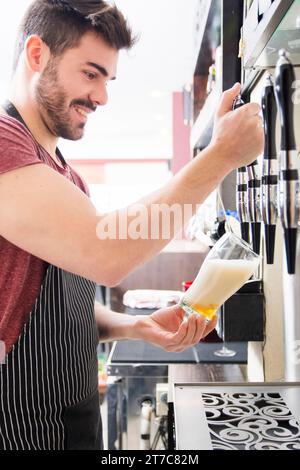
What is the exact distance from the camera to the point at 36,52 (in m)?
1.00

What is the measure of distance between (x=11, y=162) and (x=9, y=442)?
0.54 m

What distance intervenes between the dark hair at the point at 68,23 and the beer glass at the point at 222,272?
20.4 inches

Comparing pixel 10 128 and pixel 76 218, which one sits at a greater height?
pixel 10 128

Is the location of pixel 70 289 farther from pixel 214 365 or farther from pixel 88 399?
pixel 214 365

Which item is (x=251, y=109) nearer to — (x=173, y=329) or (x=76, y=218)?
(x=76, y=218)

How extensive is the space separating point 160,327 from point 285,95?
0.71 metres

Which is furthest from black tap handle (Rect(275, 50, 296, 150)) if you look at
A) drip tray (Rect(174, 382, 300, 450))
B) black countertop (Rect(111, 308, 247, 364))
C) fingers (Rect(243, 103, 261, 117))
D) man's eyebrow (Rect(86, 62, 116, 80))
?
black countertop (Rect(111, 308, 247, 364))

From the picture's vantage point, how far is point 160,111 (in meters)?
7.38

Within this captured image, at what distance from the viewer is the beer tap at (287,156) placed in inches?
20.4

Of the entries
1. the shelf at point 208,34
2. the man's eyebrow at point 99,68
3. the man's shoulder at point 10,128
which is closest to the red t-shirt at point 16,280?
the man's shoulder at point 10,128

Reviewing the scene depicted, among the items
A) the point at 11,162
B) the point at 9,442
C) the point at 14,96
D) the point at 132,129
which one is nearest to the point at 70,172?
the point at 14,96

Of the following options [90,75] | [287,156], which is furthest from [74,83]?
[287,156]

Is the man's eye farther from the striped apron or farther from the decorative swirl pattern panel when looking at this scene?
A: the decorative swirl pattern panel
